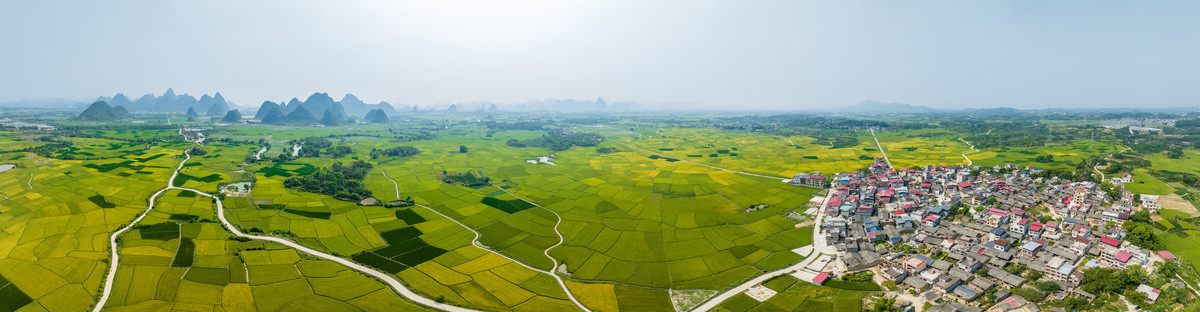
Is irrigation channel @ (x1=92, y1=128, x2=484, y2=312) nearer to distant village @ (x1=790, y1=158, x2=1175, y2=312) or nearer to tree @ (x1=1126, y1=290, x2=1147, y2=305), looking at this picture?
distant village @ (x1=790, y1=158, x2=1175, y2=312)

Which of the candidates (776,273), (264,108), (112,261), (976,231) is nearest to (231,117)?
(264,108)

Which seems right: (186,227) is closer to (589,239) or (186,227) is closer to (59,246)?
(59,246)

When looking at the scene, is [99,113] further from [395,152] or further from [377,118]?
[395,152]

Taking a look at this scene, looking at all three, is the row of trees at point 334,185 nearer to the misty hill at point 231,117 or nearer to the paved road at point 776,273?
the paved road at point 776,273

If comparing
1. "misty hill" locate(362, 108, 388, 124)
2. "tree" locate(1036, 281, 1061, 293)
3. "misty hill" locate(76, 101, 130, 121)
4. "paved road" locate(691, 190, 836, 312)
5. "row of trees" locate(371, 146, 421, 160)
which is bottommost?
"paved road" locate(691, 190, 836, 312)

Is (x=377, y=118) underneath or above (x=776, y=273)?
above

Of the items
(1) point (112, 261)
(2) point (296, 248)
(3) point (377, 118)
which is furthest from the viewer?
(3) point (377, 118)

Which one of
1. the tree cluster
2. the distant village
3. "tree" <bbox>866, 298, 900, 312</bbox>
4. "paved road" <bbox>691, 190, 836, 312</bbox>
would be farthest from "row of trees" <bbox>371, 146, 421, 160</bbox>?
"tree" <bbox>866, 298, 900, 312</bbox>
